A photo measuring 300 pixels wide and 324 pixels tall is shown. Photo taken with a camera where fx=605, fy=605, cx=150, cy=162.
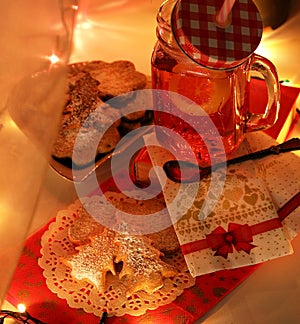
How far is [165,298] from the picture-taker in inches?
27.5

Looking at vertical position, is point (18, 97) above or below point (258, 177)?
above

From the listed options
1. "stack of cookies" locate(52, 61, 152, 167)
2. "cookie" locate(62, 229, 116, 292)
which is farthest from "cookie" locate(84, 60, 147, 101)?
"cookie" locate(62, 229, 116, 292)

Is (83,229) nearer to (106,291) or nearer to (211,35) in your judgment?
(106,291)

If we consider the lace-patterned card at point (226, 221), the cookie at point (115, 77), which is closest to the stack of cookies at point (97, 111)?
the cookie at point (115, 77)

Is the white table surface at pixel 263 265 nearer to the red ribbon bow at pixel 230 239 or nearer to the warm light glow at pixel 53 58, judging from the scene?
the red ribbon bow at pixel 230 239

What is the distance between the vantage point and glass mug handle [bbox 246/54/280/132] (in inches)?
28.7

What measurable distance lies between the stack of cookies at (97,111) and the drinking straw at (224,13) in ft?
0.86

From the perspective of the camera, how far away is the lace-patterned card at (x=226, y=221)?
0.71m

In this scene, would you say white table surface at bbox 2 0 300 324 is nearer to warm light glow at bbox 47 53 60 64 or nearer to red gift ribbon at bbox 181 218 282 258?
red gift ribbon at bbox 181 218 282 258

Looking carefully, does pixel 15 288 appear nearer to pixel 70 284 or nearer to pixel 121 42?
pixel 70 284

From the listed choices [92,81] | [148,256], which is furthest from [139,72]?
[148,256]

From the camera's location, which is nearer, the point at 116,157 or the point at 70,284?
the point at 70,284

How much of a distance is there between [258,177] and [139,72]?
29 cm

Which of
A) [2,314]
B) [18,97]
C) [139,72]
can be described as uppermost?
[18,97]
